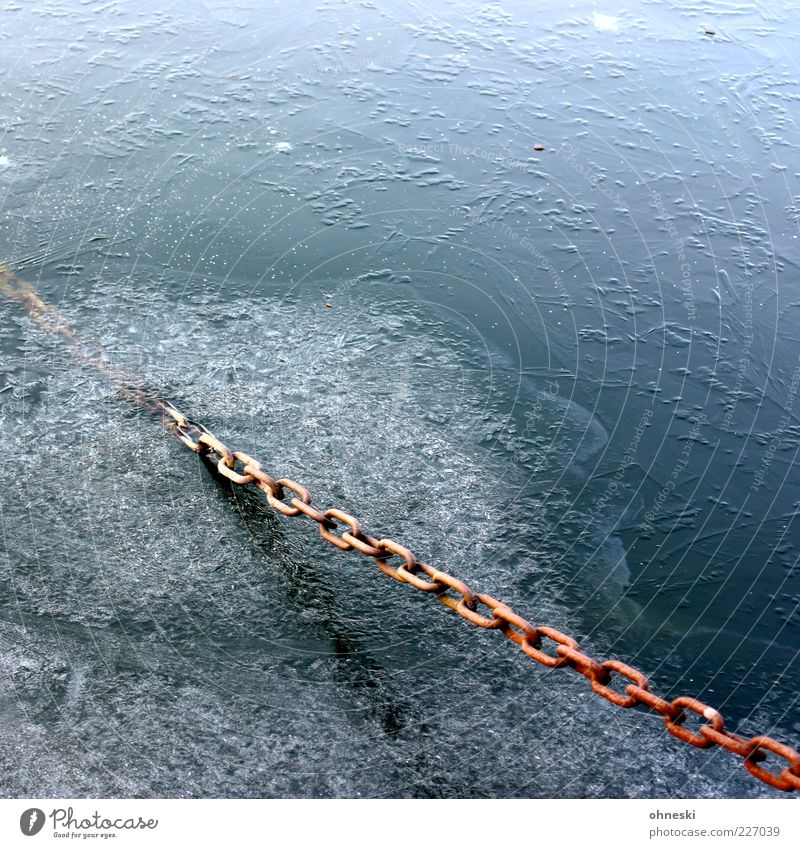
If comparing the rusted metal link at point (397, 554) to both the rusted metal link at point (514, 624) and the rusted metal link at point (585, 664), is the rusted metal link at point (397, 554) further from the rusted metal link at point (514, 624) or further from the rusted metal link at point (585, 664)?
the rusted metal link at point (585, 664)

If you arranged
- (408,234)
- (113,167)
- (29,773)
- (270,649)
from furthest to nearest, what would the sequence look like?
(113,167) < (408,234) < (270,649) < (29,773)

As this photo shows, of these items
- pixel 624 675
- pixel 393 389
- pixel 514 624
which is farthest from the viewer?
pixel 393 389

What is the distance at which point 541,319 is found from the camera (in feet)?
15.3

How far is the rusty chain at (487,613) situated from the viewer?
2418 mm

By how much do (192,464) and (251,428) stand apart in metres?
0.30

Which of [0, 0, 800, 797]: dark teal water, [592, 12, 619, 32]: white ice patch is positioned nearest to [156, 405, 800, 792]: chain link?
[0, 0, 800, 797]: dark teal water

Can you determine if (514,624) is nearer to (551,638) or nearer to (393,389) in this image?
(551,638)

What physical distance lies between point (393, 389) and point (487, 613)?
1.27m

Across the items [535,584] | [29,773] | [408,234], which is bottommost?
[29,773]

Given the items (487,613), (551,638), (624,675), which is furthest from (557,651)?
(487,613)

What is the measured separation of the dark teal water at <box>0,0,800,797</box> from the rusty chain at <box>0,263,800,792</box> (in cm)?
11

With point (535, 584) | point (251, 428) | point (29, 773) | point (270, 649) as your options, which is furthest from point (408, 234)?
point (29, 773)

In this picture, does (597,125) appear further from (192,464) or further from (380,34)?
(192,464)

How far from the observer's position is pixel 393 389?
4.16 meters
